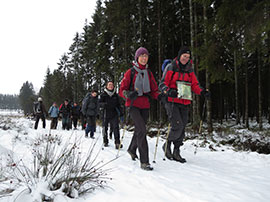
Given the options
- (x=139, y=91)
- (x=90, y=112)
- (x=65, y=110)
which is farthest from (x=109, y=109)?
(x=65, y=110)

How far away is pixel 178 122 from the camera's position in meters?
4.24

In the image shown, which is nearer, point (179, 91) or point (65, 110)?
point (179, 91)

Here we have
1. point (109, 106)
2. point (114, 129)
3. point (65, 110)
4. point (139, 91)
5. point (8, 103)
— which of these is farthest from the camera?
point (8, 103)

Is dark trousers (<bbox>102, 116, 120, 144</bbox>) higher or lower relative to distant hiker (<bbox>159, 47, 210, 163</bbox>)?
lower

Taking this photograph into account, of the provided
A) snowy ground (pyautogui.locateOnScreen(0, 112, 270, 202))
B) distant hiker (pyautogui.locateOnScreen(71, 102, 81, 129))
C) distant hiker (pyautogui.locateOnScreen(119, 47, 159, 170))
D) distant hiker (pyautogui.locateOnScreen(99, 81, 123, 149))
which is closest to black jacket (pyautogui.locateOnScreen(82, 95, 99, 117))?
distant hiker (pyautogui.locateOnScreen(99, 81, 123, 149))

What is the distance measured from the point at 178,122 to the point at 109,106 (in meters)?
2.71

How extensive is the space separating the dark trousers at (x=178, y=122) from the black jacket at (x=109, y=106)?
233cm

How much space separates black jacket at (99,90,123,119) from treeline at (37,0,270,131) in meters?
3.90

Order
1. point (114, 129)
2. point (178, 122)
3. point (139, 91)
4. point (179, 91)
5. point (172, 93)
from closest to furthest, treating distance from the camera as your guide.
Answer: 1. point (139, 91)
2. point (172, 93)
3. point (179, 91)
4. point (178, 122)
5. point (114, 129)

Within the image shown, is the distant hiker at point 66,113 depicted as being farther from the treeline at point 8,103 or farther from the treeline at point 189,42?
the treeline at point 8,103

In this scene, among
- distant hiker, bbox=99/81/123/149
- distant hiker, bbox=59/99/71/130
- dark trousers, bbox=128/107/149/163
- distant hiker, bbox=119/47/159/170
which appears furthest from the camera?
distant hiker, bbox=59/99/71/130

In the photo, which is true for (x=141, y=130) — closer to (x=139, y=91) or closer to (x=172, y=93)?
(x=139, y=91)

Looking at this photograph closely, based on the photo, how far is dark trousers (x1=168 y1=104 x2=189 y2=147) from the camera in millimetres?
4258

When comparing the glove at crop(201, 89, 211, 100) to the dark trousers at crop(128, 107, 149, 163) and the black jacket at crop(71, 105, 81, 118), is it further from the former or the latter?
the black jacket at crop(71, 105, 81, 118)
